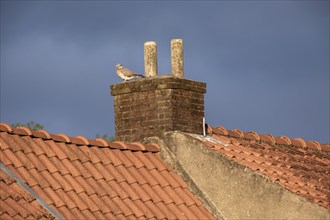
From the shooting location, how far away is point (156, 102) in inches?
724

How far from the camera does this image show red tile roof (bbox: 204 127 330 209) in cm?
1675

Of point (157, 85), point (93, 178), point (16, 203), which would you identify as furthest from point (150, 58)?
point (16, 203)

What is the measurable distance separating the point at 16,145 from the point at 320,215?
4.65 m

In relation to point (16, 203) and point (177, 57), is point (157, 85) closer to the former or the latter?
point (177, 57)

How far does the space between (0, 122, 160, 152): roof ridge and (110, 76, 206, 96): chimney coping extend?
1.12 m

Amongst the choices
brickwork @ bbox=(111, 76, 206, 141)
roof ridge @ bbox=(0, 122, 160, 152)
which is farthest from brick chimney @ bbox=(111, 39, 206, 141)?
roof ridge @ bbox=(0, 122, 160, 152)

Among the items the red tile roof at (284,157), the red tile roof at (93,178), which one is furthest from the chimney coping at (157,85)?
the red tile roof at (93,178)

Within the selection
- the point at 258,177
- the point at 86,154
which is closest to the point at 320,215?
the point at 258,177

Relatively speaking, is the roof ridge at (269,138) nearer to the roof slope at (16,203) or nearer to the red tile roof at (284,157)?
the red tile roof at (284,157)

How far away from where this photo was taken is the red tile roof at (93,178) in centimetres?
1471

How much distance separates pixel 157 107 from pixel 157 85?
390 mm

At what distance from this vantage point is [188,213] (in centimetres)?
1652

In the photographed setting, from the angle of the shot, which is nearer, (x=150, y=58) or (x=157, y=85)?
(x=157, y=85)

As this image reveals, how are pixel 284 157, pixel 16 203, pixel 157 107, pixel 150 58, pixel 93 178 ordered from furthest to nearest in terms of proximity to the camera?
pixel 150 58 → pixel 284 157 → pixel 157 107 → pixel 93 178 → pixel 16 203
